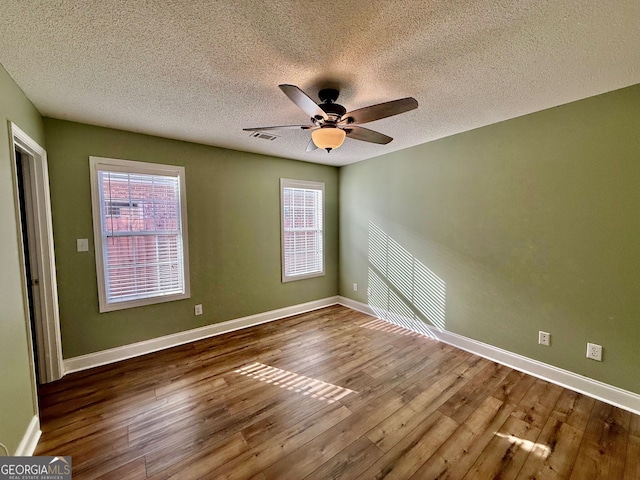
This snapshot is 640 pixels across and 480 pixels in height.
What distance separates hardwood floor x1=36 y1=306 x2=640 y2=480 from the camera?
5.09ft

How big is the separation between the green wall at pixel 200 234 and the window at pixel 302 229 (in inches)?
4.9

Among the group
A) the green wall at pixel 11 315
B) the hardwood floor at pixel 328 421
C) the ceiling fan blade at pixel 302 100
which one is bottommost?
the hardwood floor at pixel 328 421

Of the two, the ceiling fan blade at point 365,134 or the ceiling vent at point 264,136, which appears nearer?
the ceiling fan blade at point 365,134

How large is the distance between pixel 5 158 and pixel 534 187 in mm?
4064

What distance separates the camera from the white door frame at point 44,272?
2.24 metres

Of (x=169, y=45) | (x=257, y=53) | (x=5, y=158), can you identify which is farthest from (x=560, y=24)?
(x=5, y=158)

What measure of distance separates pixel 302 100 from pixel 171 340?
304 centimetres

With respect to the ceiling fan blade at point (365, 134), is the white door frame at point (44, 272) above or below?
below

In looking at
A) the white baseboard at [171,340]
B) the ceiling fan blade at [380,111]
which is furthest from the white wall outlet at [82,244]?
the ceiling fan blade at [380,111]

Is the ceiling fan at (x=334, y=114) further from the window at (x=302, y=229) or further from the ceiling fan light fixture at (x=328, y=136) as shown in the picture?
the window at (x=302, y=229)

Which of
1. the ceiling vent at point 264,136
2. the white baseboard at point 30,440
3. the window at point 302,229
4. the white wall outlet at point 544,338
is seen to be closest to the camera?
the white baseboard at point 30,440

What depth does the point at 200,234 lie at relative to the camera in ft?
10.8

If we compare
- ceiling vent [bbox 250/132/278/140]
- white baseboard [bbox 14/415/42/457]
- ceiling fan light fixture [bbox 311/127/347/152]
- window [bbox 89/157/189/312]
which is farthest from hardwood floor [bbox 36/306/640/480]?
ceiling vent [bbox 250/132/278/140]

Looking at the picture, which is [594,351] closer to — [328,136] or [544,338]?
[544,338]
